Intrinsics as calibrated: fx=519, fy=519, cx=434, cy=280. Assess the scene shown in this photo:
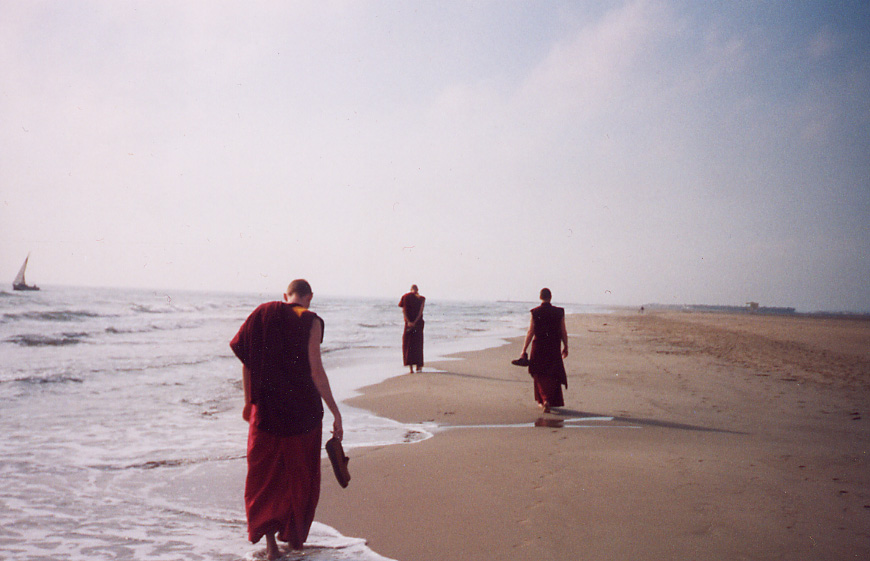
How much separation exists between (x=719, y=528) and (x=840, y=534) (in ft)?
2.14

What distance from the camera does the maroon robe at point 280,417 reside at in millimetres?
3055

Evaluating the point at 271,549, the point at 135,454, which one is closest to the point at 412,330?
the point at 135,454

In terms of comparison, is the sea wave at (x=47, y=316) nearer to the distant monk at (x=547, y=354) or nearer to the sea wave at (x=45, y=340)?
the sea wave at (x=45, y=340)

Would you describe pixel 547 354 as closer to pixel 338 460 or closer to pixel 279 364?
pixel 338 460

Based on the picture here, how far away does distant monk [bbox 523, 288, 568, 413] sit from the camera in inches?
278

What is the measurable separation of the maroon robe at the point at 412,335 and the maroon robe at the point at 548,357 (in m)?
4.08

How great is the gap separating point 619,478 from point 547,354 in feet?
10.1

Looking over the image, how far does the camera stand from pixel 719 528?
3137 millimetres

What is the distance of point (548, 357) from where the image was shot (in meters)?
7.09

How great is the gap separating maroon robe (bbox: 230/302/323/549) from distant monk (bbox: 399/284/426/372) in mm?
7843

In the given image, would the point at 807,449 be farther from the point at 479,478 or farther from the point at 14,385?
the point at 14,385

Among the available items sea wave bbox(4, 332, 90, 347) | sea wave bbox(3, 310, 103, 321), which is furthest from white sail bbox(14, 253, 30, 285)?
sea wave bbox(4, 332, 90, 347)

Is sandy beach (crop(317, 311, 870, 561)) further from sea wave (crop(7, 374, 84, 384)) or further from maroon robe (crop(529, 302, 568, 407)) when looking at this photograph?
sea wave (crop(7, 374, 84, 384))

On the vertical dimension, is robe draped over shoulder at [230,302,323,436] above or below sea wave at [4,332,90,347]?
above
